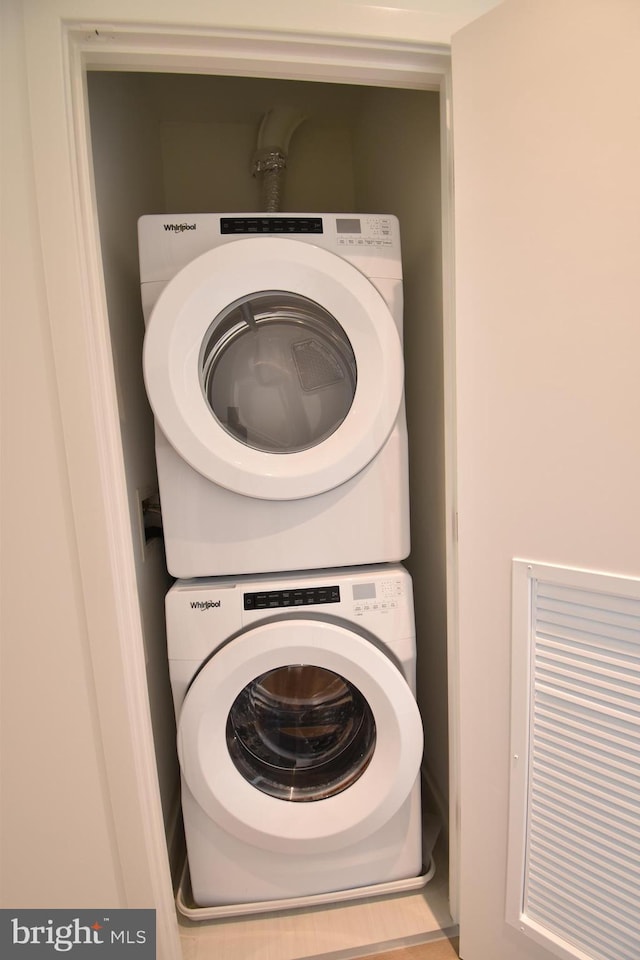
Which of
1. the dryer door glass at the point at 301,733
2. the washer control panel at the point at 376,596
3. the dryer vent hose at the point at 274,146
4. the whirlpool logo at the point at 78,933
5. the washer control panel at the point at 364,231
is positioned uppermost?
the dryer vent hose at the point at 274,146

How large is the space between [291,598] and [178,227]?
2.80ft

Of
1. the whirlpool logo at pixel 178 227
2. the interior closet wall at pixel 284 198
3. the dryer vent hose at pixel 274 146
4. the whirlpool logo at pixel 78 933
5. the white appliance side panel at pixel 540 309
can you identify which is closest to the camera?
the white appliance side panel at pixel 540 309

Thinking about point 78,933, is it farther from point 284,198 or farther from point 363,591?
point 284,198

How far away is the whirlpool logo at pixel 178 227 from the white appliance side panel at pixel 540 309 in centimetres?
56

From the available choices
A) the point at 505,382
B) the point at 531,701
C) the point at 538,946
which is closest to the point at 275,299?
the point at 505,382

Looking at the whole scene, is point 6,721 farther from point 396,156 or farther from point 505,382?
point 396,156

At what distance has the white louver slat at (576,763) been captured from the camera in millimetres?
836

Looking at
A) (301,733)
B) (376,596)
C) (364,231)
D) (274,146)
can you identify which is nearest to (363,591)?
(376,596)

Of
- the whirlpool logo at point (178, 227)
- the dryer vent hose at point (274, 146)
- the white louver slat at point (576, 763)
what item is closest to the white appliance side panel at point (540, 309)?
the white louver slat at point (576, 763)

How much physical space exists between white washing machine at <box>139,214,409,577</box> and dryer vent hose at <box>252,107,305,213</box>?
2.34 feet

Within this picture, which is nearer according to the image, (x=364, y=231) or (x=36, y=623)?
(x=36, y=623)

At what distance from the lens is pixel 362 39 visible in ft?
2.89

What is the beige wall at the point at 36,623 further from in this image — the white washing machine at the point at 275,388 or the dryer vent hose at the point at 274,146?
the dryer vent hose at the point at 274,146

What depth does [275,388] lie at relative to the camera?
1146 mm
